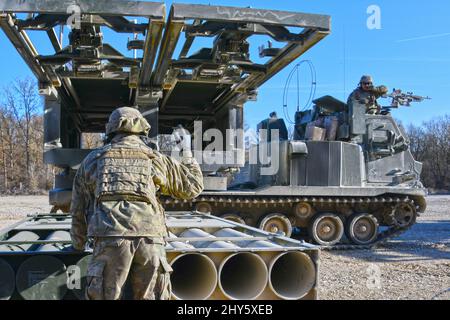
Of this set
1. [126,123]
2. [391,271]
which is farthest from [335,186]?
[126,123]

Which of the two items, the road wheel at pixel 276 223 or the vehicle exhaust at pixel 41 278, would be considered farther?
the road wheel at pixel 276 223

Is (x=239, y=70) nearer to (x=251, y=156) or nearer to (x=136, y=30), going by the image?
(x=136, y=30)

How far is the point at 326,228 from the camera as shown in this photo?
38.2ft

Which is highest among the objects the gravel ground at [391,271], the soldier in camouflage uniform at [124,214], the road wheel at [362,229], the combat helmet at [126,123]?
the combat helmet at [126,123]

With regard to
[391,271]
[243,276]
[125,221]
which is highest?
[125,221]

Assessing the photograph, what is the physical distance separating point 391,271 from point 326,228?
306 cm

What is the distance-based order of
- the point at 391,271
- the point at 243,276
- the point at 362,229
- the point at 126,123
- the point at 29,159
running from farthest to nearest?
the point at 29,159 → the point at 362,229 → the point at 391,271 → the point at 243,276 → the point at 126,123

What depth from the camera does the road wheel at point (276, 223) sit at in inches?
446

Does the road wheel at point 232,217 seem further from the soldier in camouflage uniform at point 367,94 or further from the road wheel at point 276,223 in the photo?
the soldier in camouflage uniform at point 367,94

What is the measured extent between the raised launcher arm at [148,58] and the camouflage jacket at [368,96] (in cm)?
368

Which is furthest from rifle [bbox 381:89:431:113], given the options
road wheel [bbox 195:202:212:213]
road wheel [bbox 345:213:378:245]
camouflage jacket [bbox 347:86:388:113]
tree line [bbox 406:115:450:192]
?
tree line [bbox 406:115:450:192]

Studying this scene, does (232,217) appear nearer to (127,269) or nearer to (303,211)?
(303,211)

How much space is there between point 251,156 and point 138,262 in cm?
908

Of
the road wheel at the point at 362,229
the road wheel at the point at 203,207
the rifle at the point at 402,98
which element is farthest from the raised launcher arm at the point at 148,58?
the rifle at the point at 402,98
